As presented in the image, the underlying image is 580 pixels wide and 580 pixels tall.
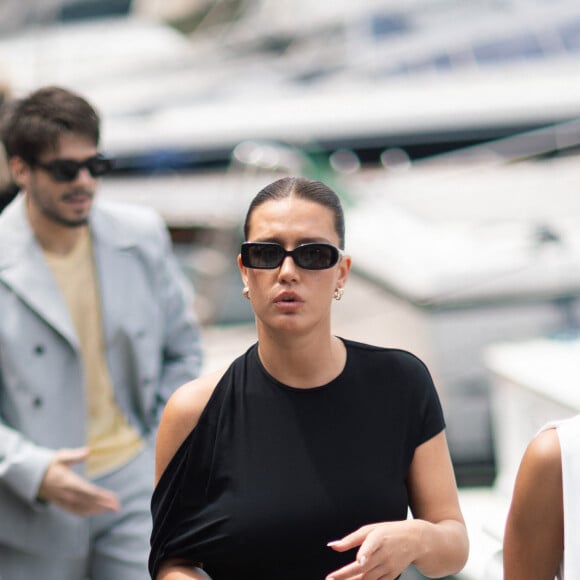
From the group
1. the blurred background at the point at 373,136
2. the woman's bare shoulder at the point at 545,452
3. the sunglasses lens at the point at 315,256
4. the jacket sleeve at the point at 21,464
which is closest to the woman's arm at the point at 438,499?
the woman's bare shoulder at the point at 545,452

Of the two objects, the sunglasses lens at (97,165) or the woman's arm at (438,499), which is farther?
the sunglasses lens at (97,165)

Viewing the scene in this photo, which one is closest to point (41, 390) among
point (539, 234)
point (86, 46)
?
point (539, 234)

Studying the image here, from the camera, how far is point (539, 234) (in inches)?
224

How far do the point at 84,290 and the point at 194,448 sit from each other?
980 mm

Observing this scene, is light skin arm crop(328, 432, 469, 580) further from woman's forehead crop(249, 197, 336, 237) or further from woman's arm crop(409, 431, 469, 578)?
woman's forehead crop(249, 197, 336, 237)

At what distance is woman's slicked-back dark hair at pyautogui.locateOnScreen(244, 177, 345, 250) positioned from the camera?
151 centimetres

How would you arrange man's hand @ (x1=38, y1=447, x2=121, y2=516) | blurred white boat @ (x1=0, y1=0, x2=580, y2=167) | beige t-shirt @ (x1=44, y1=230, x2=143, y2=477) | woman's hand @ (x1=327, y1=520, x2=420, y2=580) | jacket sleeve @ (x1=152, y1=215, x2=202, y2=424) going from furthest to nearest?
1. blurred white boat @ (x1=0, y1=0, x2=580, y2=167)
2. jacket sleeve @ (x1=152, y1=215, x2=202, y2=424)
3. beige t-shirt @ (x1=44, y1=230, x2=143, y2=477)
4. man's hand @ (x1=38, y1=447, x2=121, y2=516)
5. woman's hand @ (x1=327, y1=520, x2=420, y2=580)

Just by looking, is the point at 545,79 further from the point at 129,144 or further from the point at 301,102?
the point at 129,144

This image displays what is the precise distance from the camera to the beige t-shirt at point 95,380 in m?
2.37

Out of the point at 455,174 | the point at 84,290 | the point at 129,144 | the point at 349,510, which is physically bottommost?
the point at 349,510

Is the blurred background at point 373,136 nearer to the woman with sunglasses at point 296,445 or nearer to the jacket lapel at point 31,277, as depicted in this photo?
the jacket lapel at point 31,277

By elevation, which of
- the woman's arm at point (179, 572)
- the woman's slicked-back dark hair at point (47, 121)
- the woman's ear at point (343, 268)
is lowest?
the woman's arm at point (179, 572)

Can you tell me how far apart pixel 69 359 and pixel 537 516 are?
124 centimetres

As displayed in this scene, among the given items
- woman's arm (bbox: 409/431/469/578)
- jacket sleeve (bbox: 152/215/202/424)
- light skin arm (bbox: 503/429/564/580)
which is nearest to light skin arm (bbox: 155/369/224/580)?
woman's arm (bbox: 409/431/469/578)
